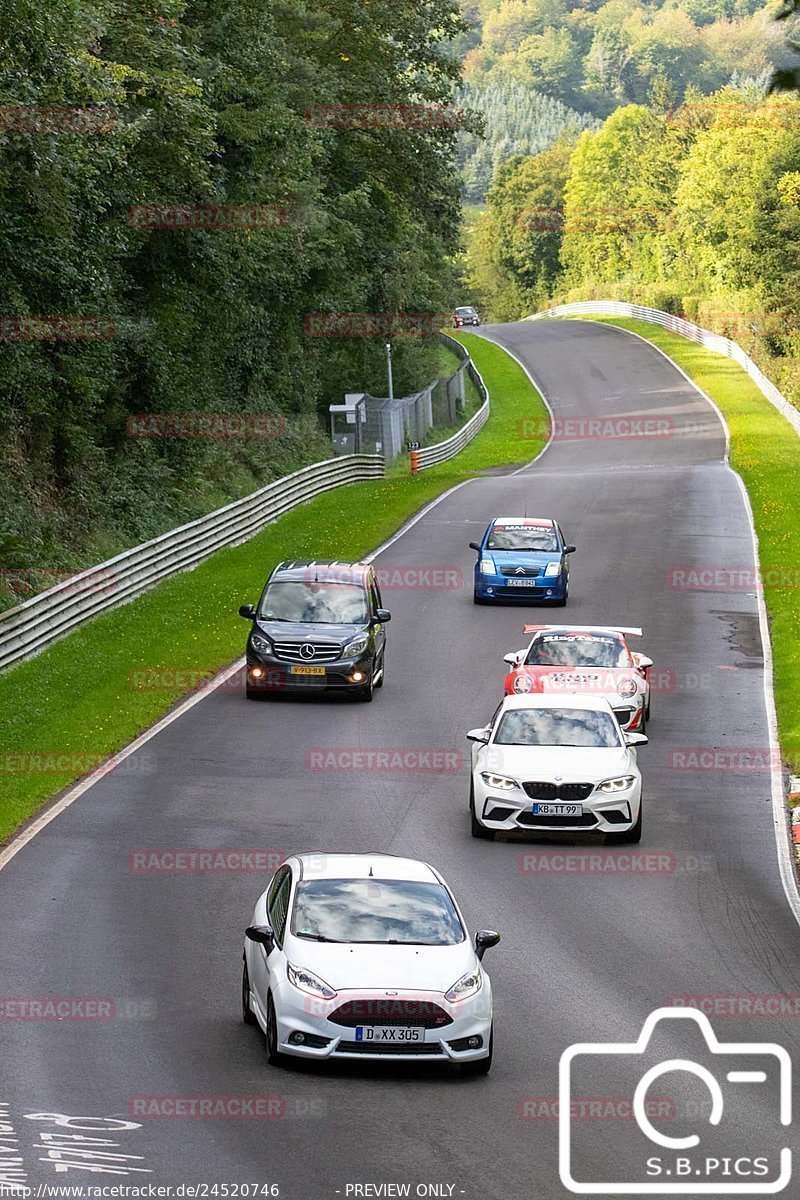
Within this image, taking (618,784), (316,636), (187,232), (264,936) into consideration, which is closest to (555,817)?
(618,784)

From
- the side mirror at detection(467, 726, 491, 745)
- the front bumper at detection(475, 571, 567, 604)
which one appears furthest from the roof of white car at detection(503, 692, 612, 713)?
the front bumper at detection(475, 571, 567, 604)

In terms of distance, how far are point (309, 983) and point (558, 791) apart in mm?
8217

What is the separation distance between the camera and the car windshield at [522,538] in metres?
36.4

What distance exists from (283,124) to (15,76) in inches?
863

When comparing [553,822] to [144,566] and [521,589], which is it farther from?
[144,566]

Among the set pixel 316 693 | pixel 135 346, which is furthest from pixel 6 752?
pixel 135 346

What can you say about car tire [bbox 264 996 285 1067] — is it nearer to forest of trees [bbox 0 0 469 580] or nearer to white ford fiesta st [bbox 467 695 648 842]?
white ford fiesta st [bbox 467 695 648 842]

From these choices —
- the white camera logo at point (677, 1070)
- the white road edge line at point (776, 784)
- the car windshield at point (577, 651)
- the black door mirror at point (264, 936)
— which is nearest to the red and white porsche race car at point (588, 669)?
A: the car windshield at point (577, 651)

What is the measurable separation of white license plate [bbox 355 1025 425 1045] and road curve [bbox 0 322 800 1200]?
1.06 ft

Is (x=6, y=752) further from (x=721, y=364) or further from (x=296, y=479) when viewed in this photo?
(x=721, y=364)

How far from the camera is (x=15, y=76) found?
25.6 meters

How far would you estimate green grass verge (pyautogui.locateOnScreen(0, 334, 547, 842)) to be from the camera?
937 inches

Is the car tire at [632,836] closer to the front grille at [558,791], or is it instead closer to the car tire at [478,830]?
the front grille at [558,791]

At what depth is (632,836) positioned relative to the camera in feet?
65.4
